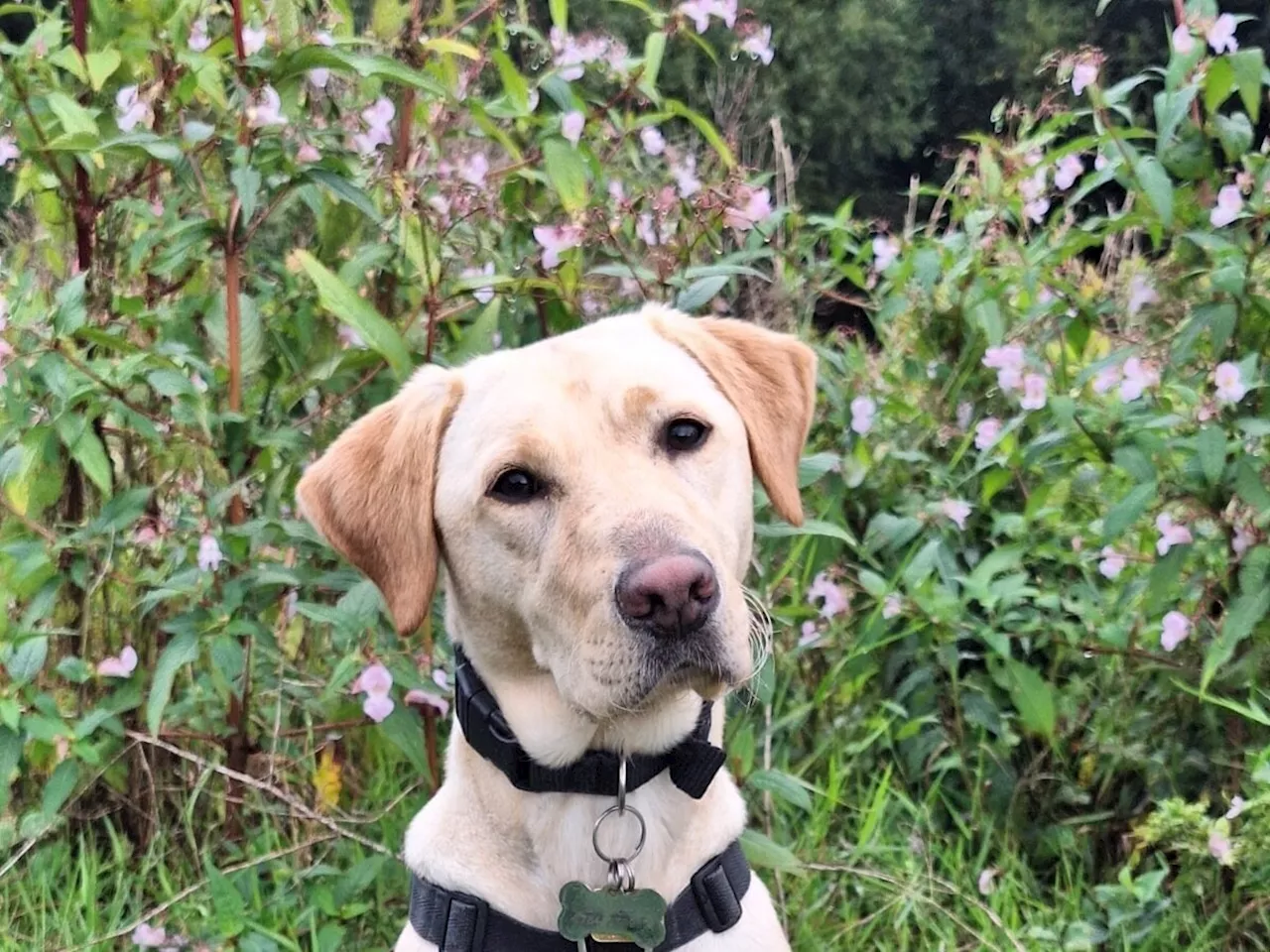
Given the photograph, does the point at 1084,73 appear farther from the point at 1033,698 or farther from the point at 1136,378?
the point at 1033,698

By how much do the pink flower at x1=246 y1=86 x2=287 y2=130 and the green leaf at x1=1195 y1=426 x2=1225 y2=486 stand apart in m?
1.98

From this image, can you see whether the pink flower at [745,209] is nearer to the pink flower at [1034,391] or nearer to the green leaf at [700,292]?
the green leaf at [700,292]

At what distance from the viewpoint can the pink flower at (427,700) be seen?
8.48 feet

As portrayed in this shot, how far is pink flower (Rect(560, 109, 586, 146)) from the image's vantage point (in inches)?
102

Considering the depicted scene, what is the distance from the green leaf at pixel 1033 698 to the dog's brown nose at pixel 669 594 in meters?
1.49

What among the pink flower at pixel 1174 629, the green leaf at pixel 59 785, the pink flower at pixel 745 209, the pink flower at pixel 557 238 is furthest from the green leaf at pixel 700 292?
the green leaf at pixel 59 785

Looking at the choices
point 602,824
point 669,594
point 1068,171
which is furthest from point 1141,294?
point 602,824

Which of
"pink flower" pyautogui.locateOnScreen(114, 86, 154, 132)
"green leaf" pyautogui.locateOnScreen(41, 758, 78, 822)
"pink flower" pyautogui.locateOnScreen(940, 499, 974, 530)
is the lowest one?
"green leaf" pyautogui.locateOnScreen(41, 758, 78, 822)

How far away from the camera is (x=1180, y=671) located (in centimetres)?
281

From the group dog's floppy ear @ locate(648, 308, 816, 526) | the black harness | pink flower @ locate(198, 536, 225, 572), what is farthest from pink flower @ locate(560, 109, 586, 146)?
the black harness

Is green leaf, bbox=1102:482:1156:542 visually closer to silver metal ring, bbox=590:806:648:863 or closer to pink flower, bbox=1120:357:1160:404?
pink flower, bbox=1120:357:1160:404

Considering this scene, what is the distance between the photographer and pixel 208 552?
2367mm

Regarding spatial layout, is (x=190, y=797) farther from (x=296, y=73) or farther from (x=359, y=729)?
(x=296, y=73)

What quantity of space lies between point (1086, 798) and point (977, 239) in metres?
1.50
